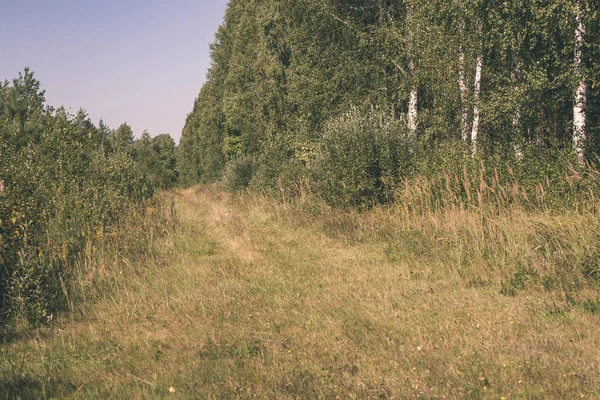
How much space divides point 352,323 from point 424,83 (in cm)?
1188

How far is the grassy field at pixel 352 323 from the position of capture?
454 cm

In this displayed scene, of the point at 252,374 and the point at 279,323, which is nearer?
the point at 252,374

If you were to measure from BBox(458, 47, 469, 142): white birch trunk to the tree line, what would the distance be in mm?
37

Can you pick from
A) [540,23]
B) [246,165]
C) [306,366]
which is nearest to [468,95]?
[540,23]

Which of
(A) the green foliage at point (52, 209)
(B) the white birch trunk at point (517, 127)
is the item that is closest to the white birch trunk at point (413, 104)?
(B) the white birch trunk at point (517, 127)

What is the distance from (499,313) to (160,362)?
3899 millimetres

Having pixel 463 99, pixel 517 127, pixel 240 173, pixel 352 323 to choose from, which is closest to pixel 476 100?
pixel 463 99

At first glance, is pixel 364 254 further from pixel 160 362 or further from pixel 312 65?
pixel 312 65

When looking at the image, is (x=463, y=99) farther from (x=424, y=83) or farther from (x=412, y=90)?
(x=412, y=90)

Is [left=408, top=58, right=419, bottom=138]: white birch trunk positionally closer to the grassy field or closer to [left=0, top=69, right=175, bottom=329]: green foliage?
→ the grassy field

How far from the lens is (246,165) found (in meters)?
25.7

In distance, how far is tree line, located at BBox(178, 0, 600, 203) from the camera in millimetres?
12117

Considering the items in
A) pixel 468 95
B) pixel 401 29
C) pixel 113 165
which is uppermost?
pixel 401 29

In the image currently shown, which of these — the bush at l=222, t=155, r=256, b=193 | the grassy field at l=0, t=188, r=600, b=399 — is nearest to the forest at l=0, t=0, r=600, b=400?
the grassy field at l=0, t=188, r=600, b=399
